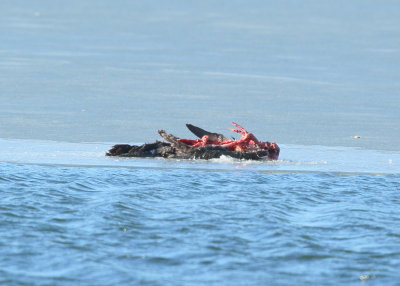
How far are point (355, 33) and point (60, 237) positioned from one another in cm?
1622

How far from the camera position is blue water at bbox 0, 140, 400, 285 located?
5801 mm

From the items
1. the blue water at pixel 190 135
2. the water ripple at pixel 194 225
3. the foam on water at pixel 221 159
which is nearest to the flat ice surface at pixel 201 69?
the blue water at pixel 190 135

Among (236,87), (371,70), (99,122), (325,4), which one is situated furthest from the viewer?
(325,4)

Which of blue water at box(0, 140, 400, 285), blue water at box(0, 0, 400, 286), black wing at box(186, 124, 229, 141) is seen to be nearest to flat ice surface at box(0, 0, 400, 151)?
blue water at box(0, 0, 400, 286)

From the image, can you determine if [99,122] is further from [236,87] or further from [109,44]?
[109,44]

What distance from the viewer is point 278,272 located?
5812 mm

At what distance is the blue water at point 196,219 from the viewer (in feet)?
19.0

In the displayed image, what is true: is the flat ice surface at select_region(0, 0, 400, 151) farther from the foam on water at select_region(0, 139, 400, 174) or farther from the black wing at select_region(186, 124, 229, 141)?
the black wing at select_region(186, 124, 229, 141)

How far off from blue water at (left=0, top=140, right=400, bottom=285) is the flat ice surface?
1.90m

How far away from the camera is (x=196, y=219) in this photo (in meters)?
7.24

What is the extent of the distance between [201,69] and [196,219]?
10.7m

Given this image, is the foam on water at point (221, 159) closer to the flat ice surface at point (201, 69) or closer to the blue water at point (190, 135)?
the blue water at point (190, 135)

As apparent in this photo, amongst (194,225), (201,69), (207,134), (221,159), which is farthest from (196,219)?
(201,69)

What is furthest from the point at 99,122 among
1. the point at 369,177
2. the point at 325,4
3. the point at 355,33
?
the point at 325,4
